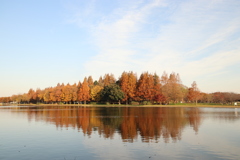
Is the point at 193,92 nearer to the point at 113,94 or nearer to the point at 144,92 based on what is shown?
the point at 144,92

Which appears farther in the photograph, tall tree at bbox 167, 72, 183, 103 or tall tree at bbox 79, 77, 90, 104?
tall tree at bbox 79, 77, 90, 104

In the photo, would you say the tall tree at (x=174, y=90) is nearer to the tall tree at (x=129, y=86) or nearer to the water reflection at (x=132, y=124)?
the tall tree at (x=129, y=86)

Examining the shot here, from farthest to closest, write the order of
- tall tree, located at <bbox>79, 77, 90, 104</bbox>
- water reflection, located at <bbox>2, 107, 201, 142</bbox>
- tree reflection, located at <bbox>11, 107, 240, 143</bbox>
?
tall tree, located at <bbox>79, 77, 90, 104</bbox> < water reflection, located at <bbox>2, 107, 201, 142</bbox> < tree reflection, located at <bbox>11, 107, 240, 143</bbox>

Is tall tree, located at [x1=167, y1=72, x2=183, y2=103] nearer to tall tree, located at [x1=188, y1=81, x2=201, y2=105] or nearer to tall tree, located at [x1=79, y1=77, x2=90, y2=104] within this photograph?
tall tree, located at [x1=188, y1=81, x2=201, y2=105]

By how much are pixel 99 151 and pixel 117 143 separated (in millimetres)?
2737

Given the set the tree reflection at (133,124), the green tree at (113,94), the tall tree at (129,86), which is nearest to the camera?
the tree reflection at (133,124)

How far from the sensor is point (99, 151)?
15.3 m

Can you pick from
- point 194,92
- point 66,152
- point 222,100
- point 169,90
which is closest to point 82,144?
point 66,152

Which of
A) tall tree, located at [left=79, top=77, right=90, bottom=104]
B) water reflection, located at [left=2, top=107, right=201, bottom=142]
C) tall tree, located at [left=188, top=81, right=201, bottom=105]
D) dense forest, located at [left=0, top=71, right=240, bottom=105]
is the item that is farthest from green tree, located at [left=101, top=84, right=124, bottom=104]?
water reflection, located at [left=2, top=107, right=201, bottom=142]

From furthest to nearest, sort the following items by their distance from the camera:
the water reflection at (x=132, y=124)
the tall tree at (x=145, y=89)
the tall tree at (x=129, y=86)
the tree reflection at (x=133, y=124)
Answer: the tall tree at (x=129, y=86), the tall tree at (x=145, y=89), the water reflection at (x=132, y=124), the tree reflection at (x=133, y=124)

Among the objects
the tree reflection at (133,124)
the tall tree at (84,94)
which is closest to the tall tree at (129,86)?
the tall tree at (84,94)

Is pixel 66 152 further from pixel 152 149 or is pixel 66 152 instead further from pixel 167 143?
pixel 167 143

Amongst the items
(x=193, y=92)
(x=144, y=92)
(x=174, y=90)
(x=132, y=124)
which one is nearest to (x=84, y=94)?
(x=144, y=92)

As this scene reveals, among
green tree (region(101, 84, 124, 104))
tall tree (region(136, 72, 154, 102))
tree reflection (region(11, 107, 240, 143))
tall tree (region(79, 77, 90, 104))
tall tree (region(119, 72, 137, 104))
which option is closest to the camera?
tree reflection (region(11, 107, 240, 143))
